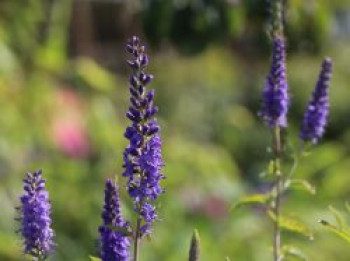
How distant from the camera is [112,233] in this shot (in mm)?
1774

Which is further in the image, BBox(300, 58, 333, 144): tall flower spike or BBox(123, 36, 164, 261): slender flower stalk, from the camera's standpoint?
BBox(300, 58, 333, 144): tall flower spike

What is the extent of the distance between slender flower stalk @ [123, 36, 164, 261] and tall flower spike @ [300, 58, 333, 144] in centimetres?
59

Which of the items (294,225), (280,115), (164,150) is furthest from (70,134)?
(280,115)

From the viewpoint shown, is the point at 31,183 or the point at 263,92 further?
the point at 263,92

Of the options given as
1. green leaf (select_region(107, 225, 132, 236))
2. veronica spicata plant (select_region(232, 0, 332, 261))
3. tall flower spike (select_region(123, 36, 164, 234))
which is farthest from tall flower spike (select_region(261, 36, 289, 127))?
green leaf (select_region(107, 225, 132, 236))

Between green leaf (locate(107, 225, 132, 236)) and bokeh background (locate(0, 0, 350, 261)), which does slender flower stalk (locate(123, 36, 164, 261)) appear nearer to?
green leaf (locate(107, 225, 132, 236))

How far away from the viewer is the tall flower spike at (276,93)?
2.12 metres

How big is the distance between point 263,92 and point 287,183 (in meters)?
0.28

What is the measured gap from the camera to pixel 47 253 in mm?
1805

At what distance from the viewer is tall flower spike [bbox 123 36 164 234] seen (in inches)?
68.2

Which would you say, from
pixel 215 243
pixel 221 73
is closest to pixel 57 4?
pixel 215 243

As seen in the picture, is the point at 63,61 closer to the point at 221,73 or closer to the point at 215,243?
the point at 215,243

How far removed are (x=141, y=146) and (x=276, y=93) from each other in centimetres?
53

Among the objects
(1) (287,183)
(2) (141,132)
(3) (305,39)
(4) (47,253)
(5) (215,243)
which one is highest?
(3) (305,39)
